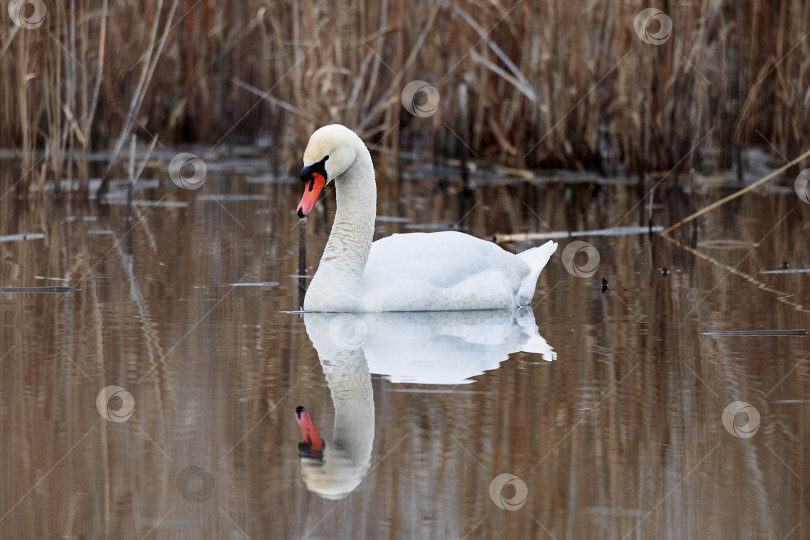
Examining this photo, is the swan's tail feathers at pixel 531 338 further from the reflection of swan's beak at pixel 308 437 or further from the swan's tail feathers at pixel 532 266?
the reflection of swan's beak at pixel 308 437

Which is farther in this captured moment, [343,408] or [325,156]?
[325,156]

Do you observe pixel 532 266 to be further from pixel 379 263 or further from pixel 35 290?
pixel 35 290

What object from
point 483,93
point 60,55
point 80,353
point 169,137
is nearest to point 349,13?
point 483,93

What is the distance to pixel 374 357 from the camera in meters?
5.45

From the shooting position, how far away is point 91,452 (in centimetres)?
405

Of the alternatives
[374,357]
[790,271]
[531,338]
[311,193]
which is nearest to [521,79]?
[790,271]

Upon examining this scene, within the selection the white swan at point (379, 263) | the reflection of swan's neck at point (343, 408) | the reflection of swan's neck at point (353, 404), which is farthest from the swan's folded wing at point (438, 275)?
the reflection of swan's neck at point (353, 404)

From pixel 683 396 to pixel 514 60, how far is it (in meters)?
7.75

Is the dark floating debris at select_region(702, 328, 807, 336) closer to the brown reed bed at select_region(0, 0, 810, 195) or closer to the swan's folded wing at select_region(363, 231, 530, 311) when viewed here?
the swan's folded wing at select_region(363, 231, 530, 311)

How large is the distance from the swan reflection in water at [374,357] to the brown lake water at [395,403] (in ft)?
0.05

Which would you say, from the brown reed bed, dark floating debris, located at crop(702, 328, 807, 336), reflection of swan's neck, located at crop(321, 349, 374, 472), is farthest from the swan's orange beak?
the brown reed bed

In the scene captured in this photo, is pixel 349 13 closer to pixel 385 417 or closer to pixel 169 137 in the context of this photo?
pixel 169 137

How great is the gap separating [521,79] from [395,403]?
289 inches

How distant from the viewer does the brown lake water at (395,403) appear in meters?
3.55
